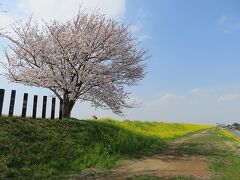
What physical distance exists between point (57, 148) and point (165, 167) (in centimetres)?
500

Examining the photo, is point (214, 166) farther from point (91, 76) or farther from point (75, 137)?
point (91, 76)

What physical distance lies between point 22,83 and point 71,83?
14.4 feet

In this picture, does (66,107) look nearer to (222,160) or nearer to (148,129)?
(222,160)

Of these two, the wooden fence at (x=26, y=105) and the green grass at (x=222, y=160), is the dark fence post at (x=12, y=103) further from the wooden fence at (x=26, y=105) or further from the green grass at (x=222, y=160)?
the green grass at (x=222, y=160)

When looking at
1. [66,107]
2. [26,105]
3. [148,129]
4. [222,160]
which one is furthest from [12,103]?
[148,129]

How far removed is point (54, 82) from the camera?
1003 inches

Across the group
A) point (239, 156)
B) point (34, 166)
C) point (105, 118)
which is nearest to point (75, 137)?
point (34, 166)

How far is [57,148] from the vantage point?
683 inches

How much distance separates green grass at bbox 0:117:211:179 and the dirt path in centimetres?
97

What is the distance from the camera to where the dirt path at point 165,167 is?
47.0 feet

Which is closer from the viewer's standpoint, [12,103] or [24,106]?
[12,103]

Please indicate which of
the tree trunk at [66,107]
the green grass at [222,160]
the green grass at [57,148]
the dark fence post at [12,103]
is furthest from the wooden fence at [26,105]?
the green grass at [222,160]

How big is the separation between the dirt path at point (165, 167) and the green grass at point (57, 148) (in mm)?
972

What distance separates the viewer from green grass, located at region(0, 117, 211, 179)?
1429 centimetres
